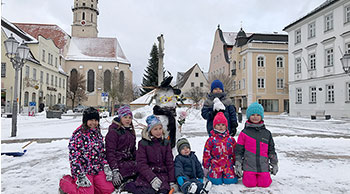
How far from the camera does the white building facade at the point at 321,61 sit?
20938 mm

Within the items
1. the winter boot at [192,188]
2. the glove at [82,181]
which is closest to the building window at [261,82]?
the winter boot at [192,188]

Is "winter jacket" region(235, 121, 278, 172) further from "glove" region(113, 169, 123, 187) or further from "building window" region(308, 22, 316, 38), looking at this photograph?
"building window" region(308, 22, 316, 38)

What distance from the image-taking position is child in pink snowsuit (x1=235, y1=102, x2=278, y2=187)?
12.4ft

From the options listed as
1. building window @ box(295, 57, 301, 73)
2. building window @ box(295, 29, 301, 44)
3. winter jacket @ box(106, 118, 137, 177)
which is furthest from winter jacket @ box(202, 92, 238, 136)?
building window @ box(295, 29, 301, 44)

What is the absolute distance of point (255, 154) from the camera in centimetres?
380

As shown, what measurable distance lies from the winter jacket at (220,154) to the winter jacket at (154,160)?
72 centimetres

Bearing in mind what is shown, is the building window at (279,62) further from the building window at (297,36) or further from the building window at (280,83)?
the building window at (297,36)

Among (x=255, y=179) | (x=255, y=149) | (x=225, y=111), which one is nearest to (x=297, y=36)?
(x=225, y=111)

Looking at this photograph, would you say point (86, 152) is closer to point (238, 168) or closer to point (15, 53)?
point (238, 168)

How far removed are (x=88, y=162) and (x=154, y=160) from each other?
933 mm

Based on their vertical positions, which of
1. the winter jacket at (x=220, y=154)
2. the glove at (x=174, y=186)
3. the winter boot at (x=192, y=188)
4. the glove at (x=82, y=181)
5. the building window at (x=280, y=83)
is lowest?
the glove at (x=174, y=186)

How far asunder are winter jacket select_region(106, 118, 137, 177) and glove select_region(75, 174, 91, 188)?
404 millimetres

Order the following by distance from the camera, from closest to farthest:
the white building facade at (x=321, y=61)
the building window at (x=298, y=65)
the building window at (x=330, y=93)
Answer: the white building facade at (x=321, y=61) → the building window at (x=330, y=93) → the building window at (x=298, y=65)

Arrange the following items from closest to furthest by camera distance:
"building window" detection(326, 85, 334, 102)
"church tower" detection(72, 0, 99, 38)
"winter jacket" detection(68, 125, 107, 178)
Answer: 1. "winter jacket" detection(68, 125, 107, 178)
2. "building window" detection(326, 85, 334, 102)
3. "church tower" detection(72, 0, 99, 38)
